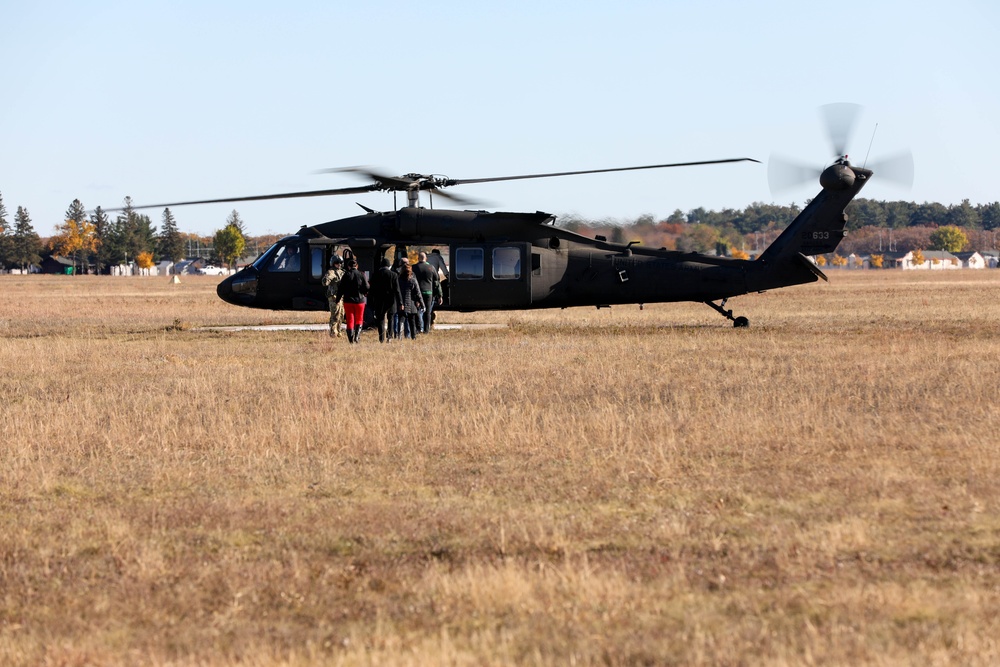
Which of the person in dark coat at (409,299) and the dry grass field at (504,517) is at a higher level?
the person in dark coat at (409,299)

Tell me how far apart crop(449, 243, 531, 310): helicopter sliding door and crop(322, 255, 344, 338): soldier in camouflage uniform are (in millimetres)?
2674

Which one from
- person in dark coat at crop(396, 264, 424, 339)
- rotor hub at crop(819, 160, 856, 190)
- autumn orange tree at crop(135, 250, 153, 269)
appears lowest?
person in dark coat at crop(396, 264, 424, 339)

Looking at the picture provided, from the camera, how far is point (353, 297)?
2267cm

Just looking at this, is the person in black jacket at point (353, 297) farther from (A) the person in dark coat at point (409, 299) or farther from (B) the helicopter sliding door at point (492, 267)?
(B) the helicopter sliding door at point (492, 267)

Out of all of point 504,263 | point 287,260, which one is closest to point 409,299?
point 504,263

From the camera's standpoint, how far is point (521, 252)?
1030 inches

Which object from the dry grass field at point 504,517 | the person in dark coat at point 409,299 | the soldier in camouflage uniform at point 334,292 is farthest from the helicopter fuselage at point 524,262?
the dry grass field at point 504,517

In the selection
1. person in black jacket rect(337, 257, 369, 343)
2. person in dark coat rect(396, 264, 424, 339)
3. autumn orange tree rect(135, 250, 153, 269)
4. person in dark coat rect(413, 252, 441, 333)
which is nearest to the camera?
person in black jacket rect(337, 257, 369, 343)

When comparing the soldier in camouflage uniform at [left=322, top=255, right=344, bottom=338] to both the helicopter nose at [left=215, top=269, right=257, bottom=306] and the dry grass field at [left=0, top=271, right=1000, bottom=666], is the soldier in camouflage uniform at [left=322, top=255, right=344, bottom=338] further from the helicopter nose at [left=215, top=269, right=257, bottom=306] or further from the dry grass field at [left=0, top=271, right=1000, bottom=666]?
the dry grass field at [left=0, top=271, right=1000, bottom=666]

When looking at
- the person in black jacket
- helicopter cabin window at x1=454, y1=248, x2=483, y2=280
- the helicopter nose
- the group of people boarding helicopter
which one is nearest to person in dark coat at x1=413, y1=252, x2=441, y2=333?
the group of people boarding helicopter

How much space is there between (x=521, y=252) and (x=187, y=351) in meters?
8.29

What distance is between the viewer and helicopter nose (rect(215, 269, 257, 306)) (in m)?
26.5

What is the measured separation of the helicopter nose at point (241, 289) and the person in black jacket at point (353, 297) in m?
4.26

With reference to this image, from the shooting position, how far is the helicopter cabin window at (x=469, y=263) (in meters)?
26.2
